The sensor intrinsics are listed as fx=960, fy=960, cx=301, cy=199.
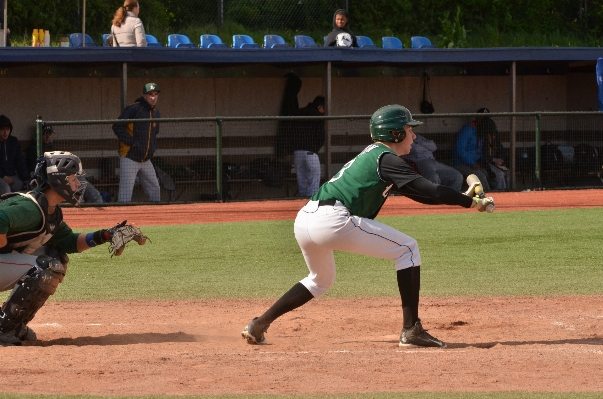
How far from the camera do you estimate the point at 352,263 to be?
393 inches

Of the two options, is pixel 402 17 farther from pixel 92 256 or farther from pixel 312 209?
pixel 312 209

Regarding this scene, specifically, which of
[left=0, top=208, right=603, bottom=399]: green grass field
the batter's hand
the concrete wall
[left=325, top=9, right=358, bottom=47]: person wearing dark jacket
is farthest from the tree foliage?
the batter's hand

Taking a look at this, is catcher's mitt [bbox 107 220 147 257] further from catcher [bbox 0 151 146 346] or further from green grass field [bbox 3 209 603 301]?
green grass field [bbox 3 209 603 301]

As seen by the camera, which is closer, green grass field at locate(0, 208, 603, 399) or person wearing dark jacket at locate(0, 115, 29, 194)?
green grass field at locate(0, 208, 603, 399)

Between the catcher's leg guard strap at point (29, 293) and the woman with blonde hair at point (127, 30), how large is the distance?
417 inches

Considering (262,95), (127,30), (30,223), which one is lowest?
(30,223)

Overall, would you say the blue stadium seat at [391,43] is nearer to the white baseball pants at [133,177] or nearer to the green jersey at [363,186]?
Answer: the white baseball pants at [133,177]

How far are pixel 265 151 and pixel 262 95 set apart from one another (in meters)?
2.17

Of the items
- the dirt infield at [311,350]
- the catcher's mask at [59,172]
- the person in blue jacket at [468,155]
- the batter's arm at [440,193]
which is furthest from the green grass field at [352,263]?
the person in blue jacket at [468,155]

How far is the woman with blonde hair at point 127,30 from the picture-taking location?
15.9 meters

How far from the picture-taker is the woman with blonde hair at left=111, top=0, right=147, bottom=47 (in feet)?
52.3

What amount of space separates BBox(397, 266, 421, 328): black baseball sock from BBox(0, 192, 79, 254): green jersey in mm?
2146

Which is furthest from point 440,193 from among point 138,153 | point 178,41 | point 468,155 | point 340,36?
point 178,41

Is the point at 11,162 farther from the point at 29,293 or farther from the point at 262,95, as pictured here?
the point at 29,293
